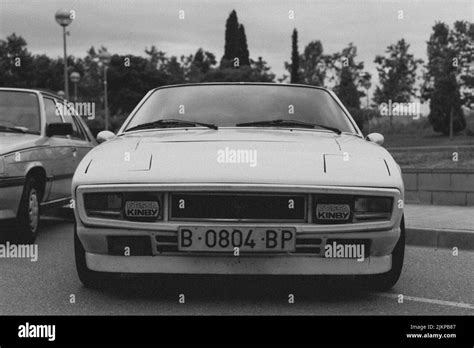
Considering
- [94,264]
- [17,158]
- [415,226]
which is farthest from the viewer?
[415,226]

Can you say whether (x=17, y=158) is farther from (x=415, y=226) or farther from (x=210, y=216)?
(x=415, y=226)

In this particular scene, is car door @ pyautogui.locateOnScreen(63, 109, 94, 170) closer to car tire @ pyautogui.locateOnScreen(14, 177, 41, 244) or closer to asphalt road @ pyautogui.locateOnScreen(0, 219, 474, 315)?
car tire @ pyautogui.locateOnScreen(14, 177, 41, 244)

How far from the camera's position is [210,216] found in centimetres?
390

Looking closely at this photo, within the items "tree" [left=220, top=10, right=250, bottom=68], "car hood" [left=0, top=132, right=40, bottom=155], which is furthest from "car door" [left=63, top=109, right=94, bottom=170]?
"tree" [left=220, top=10, right=250, bottom=68]

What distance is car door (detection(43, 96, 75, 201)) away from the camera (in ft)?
24.3

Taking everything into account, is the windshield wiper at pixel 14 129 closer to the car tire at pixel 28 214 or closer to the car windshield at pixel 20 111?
the car windshield at pixel 20 111

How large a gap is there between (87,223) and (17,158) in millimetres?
2681

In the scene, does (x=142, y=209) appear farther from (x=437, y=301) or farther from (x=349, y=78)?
(x=349, y=78)

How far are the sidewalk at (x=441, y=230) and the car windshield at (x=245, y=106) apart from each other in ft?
6.93

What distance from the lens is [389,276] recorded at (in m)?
4.39

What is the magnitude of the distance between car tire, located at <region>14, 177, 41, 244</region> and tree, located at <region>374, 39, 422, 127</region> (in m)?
38.6

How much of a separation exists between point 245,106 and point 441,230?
2697 mm

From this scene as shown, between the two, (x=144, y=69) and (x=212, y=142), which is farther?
(x=144, y=69)
